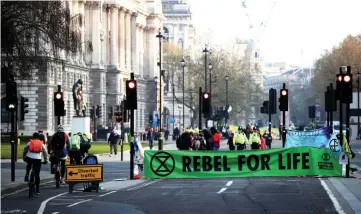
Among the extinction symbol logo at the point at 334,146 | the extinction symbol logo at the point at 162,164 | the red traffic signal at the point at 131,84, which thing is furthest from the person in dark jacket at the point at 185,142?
the extinction symbol logo at the point at 162,164

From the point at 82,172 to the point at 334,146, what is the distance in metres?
12.8

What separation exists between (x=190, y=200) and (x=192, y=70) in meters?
145

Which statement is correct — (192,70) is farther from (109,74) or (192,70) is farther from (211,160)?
(211,160)

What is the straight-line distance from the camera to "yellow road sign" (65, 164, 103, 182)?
3641 cm

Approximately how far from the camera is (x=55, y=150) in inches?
1527

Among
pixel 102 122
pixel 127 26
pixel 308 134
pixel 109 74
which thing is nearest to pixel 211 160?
pixel 308 134

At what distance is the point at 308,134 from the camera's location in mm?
52938

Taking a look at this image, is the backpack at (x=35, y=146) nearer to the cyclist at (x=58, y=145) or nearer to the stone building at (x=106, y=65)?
the cyclist at (x=58, y=145)

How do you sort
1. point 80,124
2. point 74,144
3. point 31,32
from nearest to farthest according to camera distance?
point 74,144 → point 31,32 → point 80,124

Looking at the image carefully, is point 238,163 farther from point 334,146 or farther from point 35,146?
point 35,146

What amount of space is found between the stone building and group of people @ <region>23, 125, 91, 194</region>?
70.3m

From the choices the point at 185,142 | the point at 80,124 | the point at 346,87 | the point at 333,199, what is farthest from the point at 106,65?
the point at 333,199

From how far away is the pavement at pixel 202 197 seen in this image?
2931 centimetres

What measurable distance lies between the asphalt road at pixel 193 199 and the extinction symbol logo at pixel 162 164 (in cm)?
246
